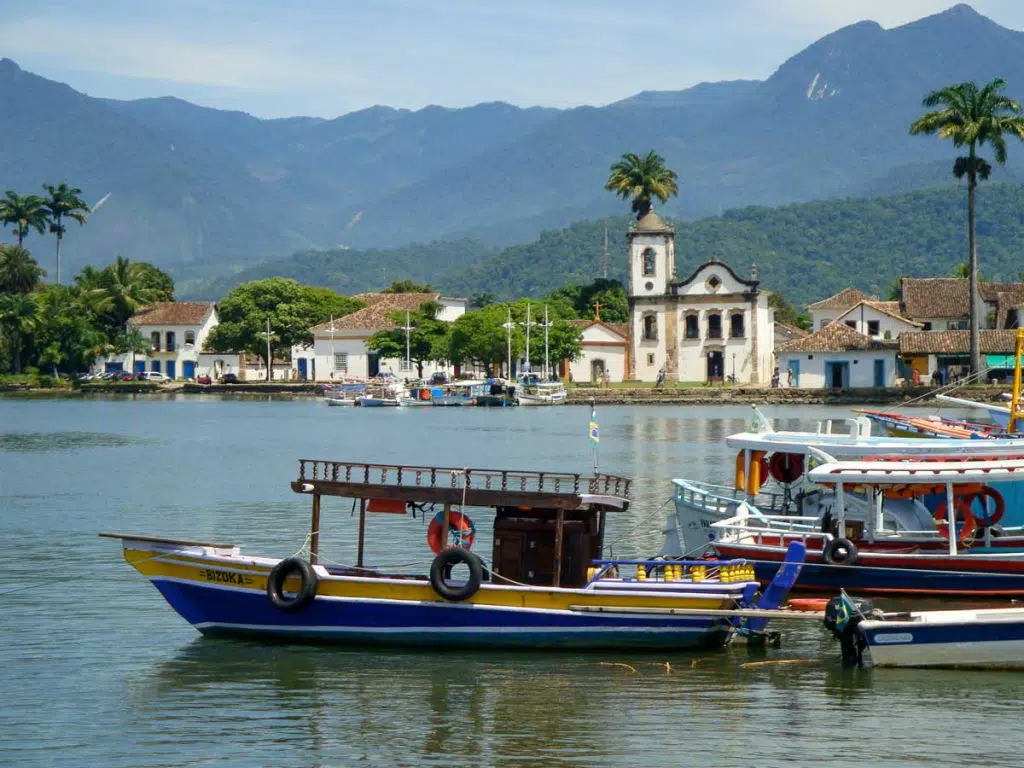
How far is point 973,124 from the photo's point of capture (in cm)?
7006

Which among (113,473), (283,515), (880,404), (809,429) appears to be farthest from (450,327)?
(283,515)

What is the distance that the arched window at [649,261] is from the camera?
96500mm

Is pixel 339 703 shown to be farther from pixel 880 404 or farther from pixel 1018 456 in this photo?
pixel 880 404

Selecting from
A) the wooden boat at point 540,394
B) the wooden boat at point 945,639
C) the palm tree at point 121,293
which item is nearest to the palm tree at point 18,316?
the palm tree at point 121,293

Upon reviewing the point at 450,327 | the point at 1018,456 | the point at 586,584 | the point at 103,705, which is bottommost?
the point at 103,705

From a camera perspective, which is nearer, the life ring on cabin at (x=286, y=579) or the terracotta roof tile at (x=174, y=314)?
the life ring on cabin at (x=286, y=579)

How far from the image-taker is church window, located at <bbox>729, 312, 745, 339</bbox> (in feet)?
309

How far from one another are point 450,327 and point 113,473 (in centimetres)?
5930

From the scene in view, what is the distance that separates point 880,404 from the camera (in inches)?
3127

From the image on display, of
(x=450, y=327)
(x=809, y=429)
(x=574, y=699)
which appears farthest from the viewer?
(x=450, y=327)

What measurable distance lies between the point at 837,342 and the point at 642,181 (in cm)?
2209

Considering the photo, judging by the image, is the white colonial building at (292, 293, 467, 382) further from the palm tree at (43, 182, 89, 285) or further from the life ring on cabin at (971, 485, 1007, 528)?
the life ring on cabin at (971, 485, 1007, 528)

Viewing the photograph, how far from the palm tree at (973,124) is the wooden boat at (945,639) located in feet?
178

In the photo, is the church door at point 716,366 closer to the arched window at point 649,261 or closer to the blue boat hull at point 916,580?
the arched window at point 649,261
